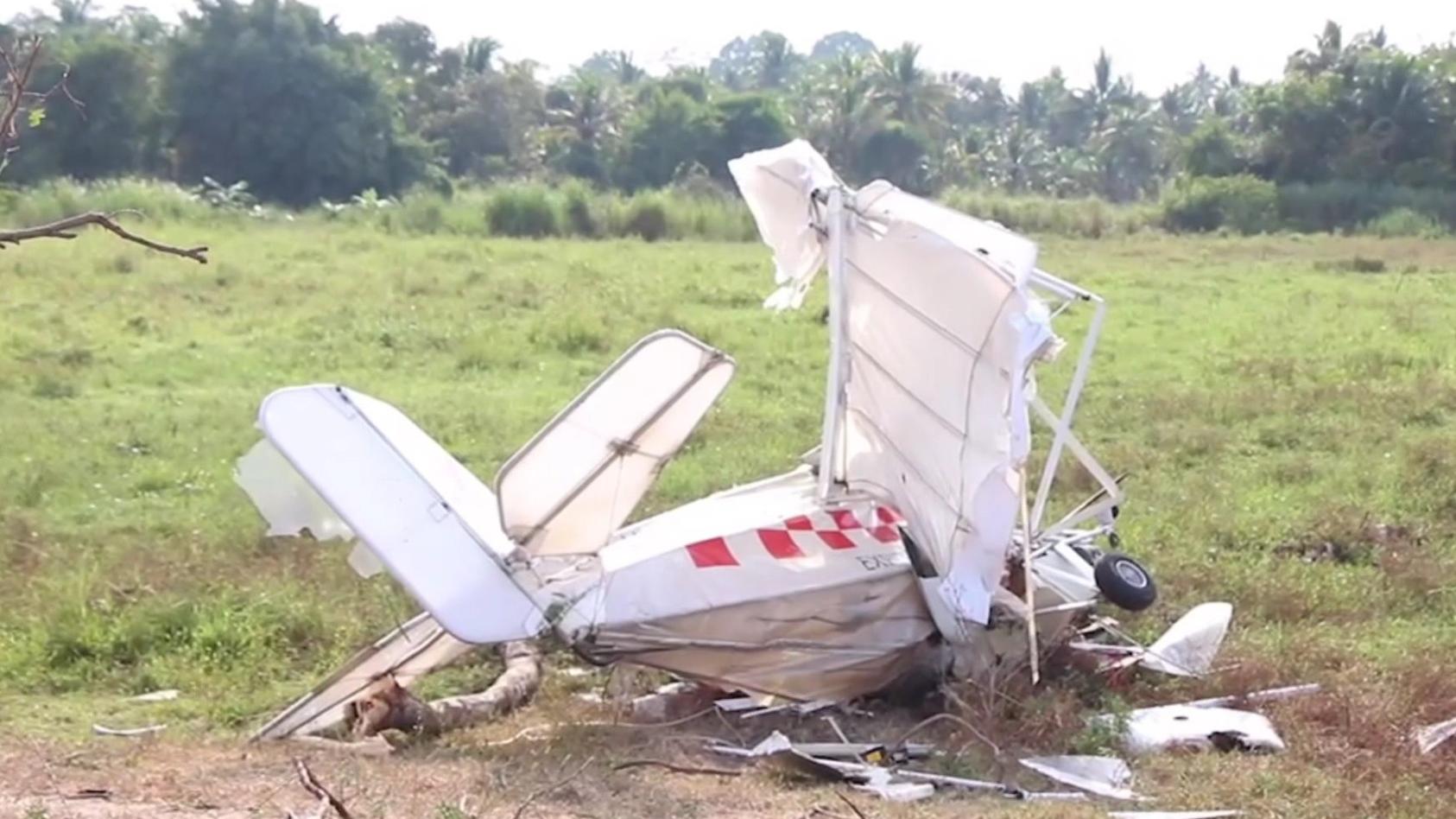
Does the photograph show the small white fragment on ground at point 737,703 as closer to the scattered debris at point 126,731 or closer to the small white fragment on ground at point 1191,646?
the small white fragment on ground at point 1191,646

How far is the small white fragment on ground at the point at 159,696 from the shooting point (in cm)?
665

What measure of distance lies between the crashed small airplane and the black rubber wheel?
0.04ft

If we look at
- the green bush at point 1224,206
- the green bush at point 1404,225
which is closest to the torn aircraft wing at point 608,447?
the green bush at point 1404,225

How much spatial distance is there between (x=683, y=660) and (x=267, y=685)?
5.76 feet

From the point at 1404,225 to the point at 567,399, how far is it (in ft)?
74.8

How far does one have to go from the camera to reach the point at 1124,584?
254 inches

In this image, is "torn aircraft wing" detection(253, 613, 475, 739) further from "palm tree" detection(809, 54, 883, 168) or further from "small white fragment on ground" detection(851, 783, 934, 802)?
"palm tree" detection(809, 54, 883, 168)

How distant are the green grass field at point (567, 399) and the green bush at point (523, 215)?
6.32m

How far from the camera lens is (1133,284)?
20766mm

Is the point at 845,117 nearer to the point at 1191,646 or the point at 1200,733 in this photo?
the point at 1191,646

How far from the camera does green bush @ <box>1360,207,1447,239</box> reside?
31.0 metres

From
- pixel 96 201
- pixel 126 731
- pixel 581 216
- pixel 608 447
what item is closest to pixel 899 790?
pixel 608 447

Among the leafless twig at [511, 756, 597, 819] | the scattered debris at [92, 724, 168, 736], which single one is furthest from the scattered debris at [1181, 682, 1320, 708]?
the scattered debris at [92, 724, 168, 736]

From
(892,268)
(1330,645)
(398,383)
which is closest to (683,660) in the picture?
(892,268)
